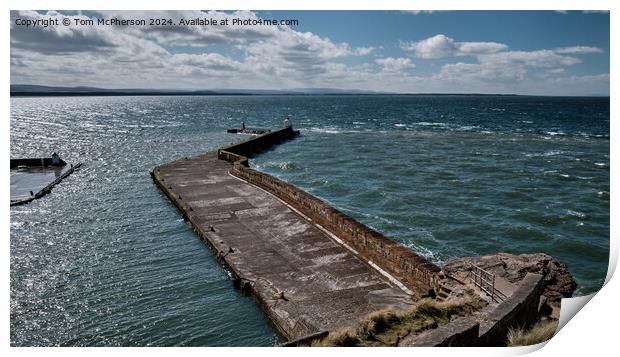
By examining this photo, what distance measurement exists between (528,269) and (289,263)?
21.7ft

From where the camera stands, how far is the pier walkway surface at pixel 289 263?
1118 centimetres

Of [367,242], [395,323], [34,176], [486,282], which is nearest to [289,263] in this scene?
[367,242]

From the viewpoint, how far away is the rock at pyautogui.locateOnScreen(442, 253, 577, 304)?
11.1 m

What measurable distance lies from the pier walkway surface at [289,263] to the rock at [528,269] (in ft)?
5.12

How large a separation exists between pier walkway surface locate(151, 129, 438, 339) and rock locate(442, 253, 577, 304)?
5.12 feet

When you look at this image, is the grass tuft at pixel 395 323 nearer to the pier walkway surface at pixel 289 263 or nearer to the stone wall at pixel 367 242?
the pier walkway surface at pixel 289 263

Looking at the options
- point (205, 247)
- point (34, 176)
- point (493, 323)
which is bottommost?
point (205, 247)

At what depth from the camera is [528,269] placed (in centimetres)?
1159

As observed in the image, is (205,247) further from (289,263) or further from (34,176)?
(34,176)

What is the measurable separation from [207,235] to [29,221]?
954 cm

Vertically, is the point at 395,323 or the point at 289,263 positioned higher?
the point at 395,323

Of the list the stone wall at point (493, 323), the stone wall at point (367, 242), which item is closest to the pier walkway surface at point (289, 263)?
the stone wall at point (367, 242)

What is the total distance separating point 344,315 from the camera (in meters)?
10.9
